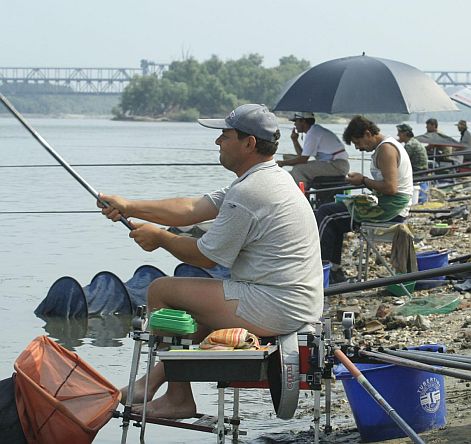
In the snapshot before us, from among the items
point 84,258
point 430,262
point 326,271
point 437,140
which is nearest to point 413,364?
point 326,271

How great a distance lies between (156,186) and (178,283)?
76.6ft

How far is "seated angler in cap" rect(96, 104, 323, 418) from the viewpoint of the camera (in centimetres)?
481

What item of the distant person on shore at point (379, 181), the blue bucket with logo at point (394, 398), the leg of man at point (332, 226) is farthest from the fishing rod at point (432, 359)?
the leg of man at point (332, 226)

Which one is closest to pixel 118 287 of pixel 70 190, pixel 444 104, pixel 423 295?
pixel 423 295

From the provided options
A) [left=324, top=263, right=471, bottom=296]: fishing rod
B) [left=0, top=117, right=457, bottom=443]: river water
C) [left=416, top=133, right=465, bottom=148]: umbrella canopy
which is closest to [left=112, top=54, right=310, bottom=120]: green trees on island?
[left=0, top=117, right=457, bottom=443]: river water

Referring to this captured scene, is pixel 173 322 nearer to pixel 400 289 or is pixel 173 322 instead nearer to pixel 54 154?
pixel 54 154

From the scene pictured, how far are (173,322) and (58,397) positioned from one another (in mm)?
614

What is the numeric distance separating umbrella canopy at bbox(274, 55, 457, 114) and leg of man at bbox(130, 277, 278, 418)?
288 inches

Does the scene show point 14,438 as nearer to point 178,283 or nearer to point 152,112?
point 178,283

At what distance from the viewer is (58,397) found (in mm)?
4977

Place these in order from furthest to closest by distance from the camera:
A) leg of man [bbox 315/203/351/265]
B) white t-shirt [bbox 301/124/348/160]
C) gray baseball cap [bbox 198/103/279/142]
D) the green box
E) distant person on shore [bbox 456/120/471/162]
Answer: distant person on shore [bbox 456/120/471/162] → white t-shirt [bbox 301/124/348/160] → leg of man [bbox 315/203/351/265] → the green box → gray baseball cap [bbox 198/103/279/142]

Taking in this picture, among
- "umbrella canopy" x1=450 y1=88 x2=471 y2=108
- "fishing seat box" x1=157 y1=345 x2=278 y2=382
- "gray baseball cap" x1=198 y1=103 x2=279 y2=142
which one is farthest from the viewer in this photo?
"umbrella canopy" x1=450 y1=88 x2=471 y2=108

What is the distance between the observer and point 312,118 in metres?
12.9

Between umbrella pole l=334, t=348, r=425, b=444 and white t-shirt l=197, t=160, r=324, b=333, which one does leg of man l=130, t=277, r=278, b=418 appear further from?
umbrella pole l=334, t=348, r=425, b=444
